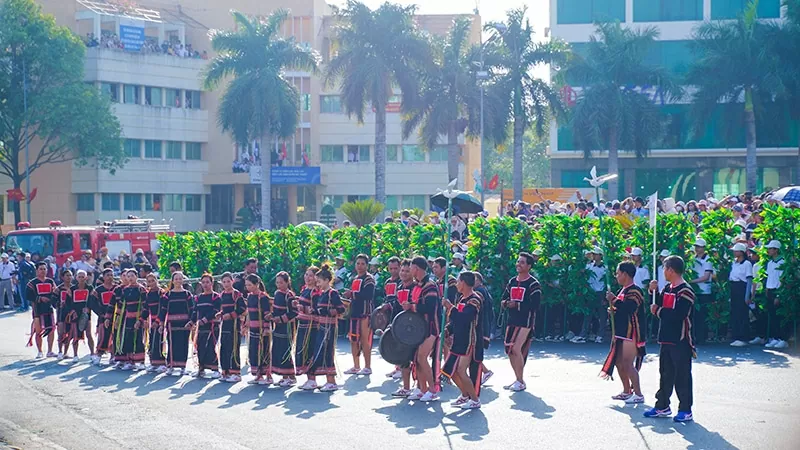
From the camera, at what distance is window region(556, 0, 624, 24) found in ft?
175

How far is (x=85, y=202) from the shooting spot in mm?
61875

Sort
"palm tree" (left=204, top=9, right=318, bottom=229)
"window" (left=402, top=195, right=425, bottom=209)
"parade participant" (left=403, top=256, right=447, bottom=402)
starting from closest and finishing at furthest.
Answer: "parade participant" (left=403, top=256, right=447, bottom=402), "palm tree" (left=204, top=9, right=318, bottom=229), "window" (left=402, top=195, right=425, bottom=209)

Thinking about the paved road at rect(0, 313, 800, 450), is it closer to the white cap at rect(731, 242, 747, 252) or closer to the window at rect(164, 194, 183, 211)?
the white cap at rect(731, 242, 747, 252)

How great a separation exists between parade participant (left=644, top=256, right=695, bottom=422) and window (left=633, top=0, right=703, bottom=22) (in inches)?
1707

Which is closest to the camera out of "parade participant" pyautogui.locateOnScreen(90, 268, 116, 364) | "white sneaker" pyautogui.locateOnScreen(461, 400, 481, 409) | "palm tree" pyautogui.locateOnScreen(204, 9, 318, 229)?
"white sneaker" pyautogui.locateOnScreen(461, 400, 481, 409)

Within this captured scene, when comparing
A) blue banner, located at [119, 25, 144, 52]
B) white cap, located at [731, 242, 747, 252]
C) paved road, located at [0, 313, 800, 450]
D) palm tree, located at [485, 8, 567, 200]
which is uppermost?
blue banner, located at [119, 25, 144, 52]

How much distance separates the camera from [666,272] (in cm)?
1209

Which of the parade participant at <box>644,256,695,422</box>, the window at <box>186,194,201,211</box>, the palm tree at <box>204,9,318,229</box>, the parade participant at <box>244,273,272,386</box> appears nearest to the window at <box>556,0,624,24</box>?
the palm tree at <box>204,9,318,229</box>

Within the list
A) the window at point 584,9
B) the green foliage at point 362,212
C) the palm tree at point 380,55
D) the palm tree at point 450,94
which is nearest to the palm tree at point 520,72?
the palm tree at point 450,94

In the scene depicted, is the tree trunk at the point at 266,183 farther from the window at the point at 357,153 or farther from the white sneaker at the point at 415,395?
the white sneaker at the point at 415,395

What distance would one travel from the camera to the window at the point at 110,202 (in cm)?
6181

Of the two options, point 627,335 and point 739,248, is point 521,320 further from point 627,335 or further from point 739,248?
point 739,248

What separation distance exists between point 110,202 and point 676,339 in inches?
2114

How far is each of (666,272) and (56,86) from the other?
49094 millimetres
